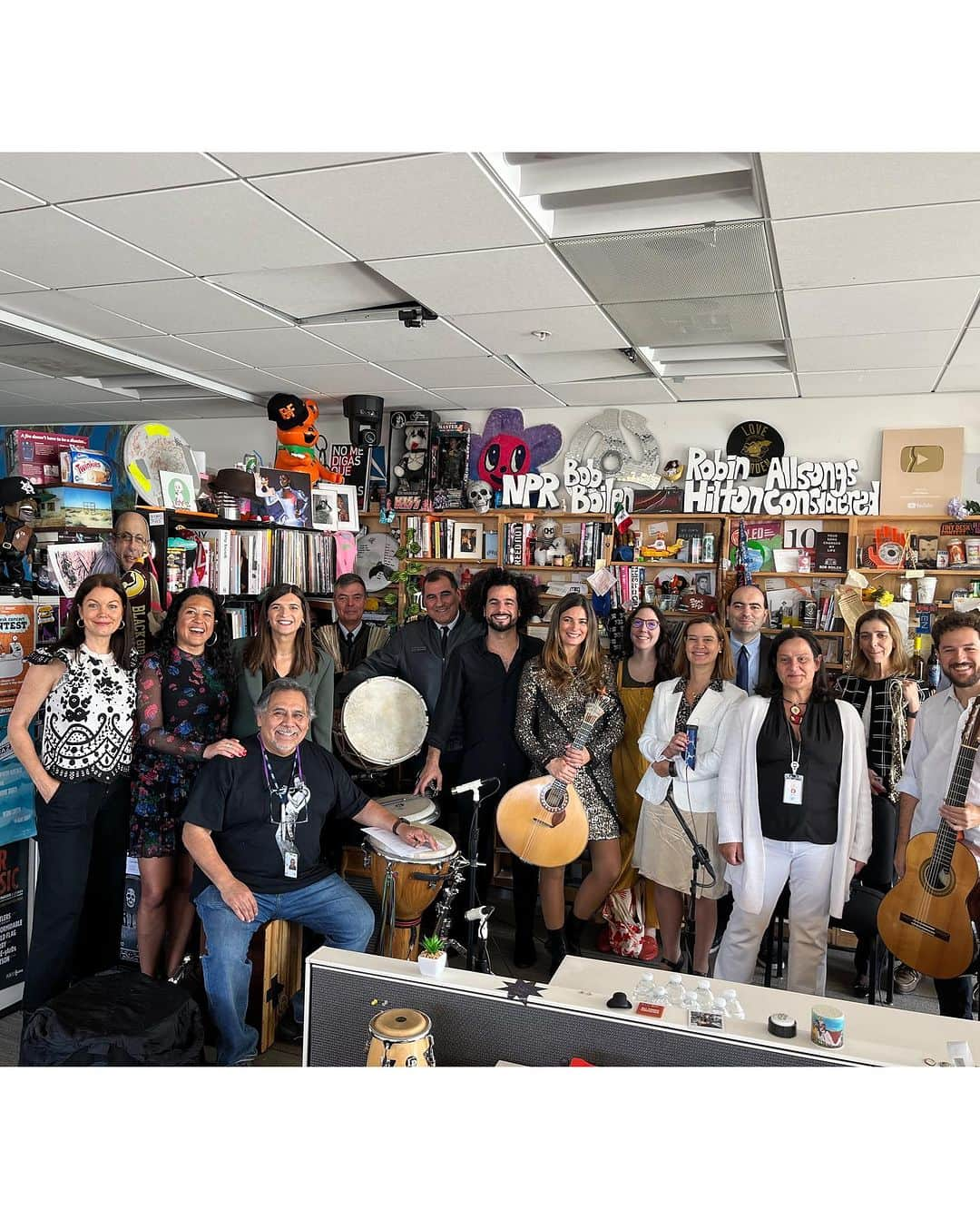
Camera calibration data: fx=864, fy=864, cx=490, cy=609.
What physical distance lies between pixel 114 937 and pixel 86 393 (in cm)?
403

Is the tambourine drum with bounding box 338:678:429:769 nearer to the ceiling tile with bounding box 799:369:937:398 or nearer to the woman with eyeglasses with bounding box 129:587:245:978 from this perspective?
the woman with eyeglasses with bounding box 129:587:245:978

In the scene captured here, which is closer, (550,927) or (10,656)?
(10,656)

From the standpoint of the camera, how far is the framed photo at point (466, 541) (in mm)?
6094

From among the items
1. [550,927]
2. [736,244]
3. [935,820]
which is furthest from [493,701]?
[736,244]

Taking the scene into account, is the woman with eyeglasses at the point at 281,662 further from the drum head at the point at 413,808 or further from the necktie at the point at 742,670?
the necktie at the point at 742,670

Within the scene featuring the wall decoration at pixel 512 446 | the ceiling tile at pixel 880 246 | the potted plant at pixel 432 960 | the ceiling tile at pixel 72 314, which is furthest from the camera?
the wall decoration at pixel 512 446

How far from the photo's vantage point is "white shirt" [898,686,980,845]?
2.97 m

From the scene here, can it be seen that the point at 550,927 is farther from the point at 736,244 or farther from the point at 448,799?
the point at 736,244

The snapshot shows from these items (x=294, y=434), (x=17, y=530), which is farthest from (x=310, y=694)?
(x=294, y=434)

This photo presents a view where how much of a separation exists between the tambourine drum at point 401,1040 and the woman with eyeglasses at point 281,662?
173 cm

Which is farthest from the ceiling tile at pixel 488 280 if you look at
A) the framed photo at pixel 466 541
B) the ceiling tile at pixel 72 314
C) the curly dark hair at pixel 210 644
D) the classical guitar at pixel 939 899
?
the framed photo at pixel 466 541

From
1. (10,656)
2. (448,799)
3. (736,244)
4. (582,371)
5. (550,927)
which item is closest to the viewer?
(736,244)

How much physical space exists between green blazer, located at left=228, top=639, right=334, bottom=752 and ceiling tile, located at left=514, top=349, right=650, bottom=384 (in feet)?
6.52

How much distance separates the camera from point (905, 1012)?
1.90 meters
